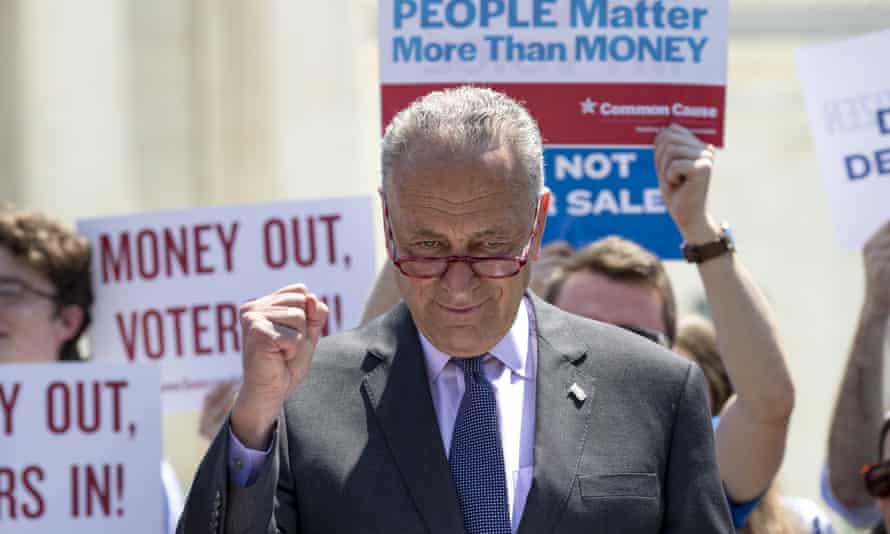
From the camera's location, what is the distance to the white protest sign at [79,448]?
412 cm

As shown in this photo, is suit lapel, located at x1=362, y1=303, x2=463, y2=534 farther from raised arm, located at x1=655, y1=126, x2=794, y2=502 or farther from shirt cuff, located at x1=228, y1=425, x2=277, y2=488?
raised arm, located at x1=655, y1=126, x2=794, y2=502

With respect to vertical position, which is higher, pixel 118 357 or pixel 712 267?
pixel 712 267

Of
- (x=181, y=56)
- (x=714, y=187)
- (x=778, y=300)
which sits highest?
(x=181, y=56)

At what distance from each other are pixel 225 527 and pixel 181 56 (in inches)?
281

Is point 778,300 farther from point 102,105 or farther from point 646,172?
point 646,172

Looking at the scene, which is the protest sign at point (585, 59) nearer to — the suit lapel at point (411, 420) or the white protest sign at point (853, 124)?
the white protest sign at point (853, 124)

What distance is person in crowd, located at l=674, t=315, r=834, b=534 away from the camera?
4375 millimetres

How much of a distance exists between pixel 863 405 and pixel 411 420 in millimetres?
2037

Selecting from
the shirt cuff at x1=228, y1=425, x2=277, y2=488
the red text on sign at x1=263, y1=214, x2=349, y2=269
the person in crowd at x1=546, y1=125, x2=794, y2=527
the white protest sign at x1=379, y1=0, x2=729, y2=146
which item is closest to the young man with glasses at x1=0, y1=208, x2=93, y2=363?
the red text on sign at x1=263, y1=214, x2=349, y2=269

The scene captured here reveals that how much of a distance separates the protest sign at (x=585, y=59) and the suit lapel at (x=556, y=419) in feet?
4.31

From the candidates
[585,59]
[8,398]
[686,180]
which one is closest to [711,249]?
[686,180]

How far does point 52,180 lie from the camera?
8.90 metres

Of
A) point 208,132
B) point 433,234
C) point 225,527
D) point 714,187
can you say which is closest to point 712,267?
point 433,234

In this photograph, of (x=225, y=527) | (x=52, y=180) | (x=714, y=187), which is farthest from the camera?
(x=714, y=187)
